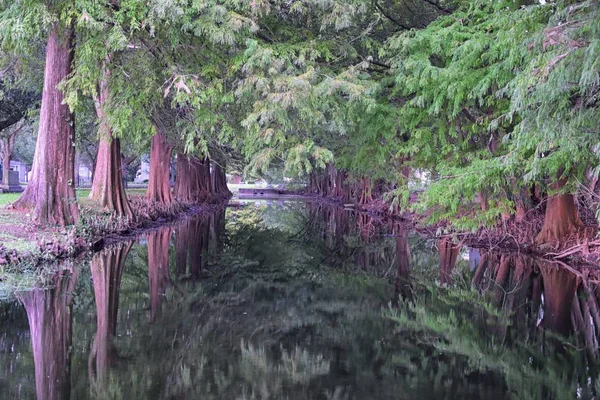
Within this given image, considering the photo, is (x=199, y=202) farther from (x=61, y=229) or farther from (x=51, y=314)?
(x=51, y=314)

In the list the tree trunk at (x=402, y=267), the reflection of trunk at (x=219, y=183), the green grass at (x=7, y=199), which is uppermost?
the reflection of trunk at (x=219, y=183)

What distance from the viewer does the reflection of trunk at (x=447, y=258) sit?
1318 cm

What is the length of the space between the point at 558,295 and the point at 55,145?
40.8 feet

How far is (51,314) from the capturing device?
815cm

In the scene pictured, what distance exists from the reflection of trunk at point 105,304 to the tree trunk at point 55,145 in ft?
5.33

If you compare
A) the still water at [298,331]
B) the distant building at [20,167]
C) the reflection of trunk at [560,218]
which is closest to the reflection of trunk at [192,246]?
the still water at [298,331]

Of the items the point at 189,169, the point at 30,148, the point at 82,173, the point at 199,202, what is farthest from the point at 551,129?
the point at 82,173

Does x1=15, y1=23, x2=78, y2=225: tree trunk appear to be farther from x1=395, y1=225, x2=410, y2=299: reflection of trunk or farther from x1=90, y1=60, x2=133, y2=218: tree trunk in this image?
x1=395, y1=225, x2=410, y2=299: reflection of trunk

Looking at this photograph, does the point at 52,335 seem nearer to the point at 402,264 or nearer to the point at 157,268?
the point at 157,268

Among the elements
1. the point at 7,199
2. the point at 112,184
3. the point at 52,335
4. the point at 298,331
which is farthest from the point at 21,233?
the point at 7,199

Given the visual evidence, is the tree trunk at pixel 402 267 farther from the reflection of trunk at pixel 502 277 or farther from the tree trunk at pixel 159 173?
the tree trunk at pixel 159 173

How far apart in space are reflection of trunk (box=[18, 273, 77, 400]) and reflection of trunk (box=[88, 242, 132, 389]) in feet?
0.95

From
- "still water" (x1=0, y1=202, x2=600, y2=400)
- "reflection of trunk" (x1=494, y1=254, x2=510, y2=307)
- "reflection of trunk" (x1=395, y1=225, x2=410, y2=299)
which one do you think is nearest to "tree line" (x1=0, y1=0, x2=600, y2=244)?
"reflection of trunk" (x1=494, y1=254, x2=510, y2=307)

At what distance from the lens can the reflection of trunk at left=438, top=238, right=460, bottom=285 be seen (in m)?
13.2
